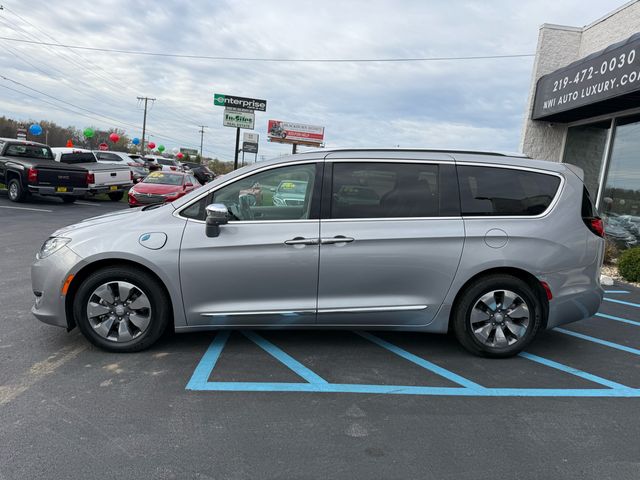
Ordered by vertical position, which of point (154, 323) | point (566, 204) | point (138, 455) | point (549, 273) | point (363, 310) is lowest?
point (138, 455)

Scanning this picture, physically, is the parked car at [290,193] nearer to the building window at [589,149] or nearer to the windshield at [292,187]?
the windshield at [292,187]

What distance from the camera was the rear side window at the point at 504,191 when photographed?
426 centimetres

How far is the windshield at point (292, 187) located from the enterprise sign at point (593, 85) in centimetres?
745

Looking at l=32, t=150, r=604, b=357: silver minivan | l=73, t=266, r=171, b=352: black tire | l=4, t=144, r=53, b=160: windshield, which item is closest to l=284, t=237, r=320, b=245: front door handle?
l=32, t=150, r=604, b=357: silver minivan

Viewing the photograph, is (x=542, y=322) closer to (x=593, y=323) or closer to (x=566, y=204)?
(x=566, y=204)

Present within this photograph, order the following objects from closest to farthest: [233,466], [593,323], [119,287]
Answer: [233,466], [119,287], [593,323]

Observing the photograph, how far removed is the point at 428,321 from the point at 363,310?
60cm

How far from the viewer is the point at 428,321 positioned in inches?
166

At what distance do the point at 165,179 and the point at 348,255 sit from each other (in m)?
12.6

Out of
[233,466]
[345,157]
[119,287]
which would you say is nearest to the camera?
[233,466]

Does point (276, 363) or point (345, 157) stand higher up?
point (345, 157)

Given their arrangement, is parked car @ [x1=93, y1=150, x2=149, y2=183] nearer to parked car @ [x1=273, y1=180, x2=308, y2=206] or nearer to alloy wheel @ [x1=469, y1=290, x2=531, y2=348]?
parked car @ [x1=273, y1=180, x2=308, y2=206]

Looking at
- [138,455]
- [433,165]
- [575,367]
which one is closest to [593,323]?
[575,367]

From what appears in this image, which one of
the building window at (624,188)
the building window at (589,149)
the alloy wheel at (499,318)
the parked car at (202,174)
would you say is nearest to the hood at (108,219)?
the alloy wheel at (499,318)
